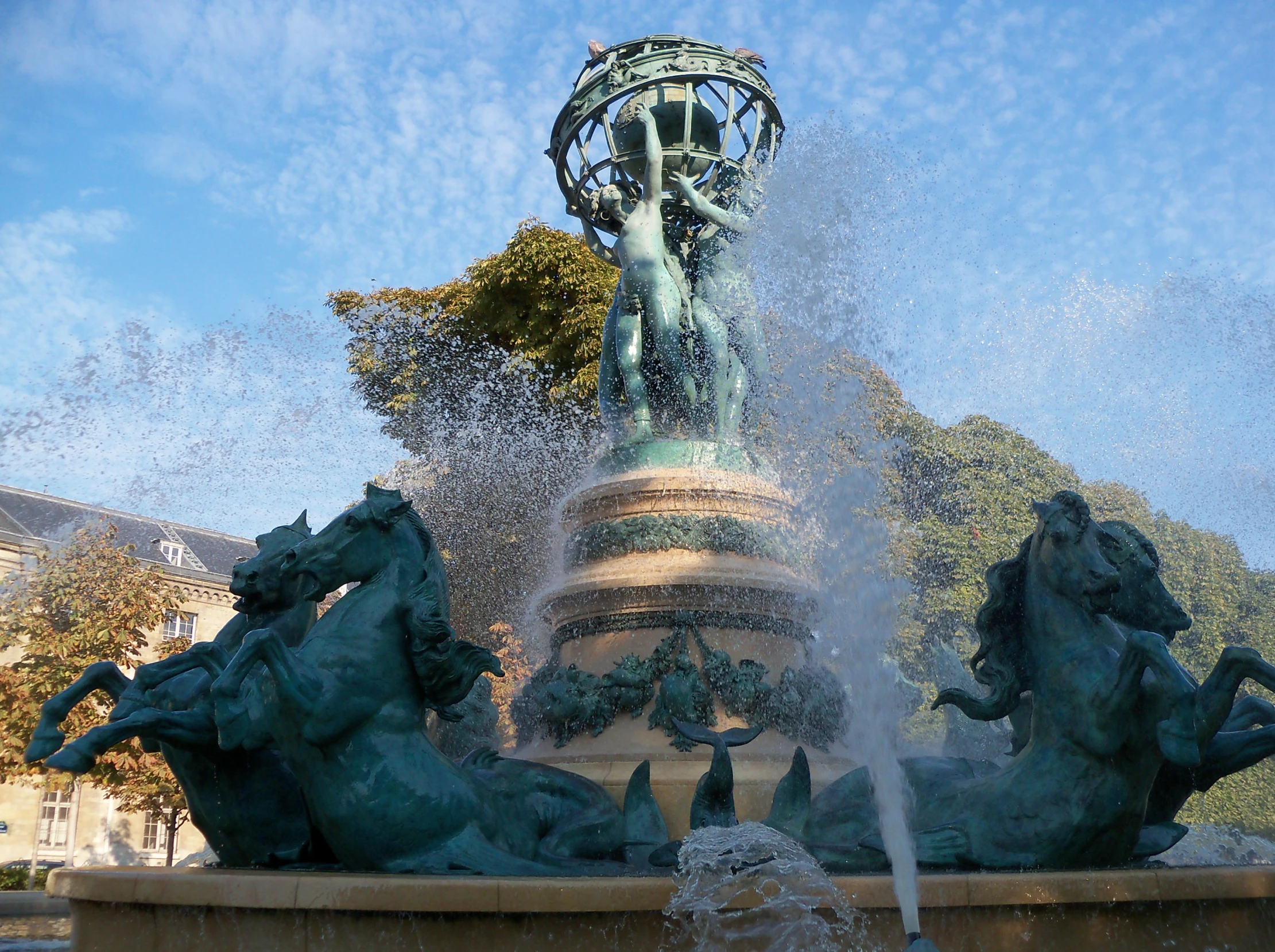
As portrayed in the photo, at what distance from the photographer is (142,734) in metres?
4.52

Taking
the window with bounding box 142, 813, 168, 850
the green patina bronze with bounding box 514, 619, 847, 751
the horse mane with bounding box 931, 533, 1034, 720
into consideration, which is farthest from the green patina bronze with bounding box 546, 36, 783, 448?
the window with bounding box 142, 813, 168, 850

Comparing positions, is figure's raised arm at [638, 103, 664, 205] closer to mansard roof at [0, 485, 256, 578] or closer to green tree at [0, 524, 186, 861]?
green tree at [0, 524, 186, 861]

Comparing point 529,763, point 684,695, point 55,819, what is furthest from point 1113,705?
point 55,819

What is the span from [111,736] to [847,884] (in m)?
3.04

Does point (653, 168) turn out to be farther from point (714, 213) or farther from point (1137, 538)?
point (1137, 538)

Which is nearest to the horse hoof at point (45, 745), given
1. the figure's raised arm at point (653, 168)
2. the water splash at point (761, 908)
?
the water splash at point (761, 908)

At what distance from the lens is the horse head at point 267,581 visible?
16.8 ft

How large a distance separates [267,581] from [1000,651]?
3666 mm

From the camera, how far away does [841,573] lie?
6.65m

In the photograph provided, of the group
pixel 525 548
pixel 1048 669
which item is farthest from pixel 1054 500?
pixel 525 548

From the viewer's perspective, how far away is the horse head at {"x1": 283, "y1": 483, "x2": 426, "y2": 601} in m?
4.87

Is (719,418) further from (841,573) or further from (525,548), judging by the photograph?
(525,548)

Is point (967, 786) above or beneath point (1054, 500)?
beneath

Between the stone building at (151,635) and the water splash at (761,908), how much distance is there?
21.3 meters
